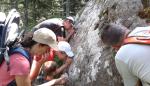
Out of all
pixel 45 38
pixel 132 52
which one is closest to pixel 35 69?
pixel 45 38

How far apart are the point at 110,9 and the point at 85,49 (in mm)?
742

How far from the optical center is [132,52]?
361 cm

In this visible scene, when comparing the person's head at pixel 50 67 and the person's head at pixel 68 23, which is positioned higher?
the person's head at pixel 68 23

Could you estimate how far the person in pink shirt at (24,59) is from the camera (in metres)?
3.84

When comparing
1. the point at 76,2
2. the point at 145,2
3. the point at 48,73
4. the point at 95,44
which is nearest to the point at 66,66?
the point at 48,73

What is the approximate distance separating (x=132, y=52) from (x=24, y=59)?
1.13m

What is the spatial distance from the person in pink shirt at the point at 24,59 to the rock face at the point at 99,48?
1.14m

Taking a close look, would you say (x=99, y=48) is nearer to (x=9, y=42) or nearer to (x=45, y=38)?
(x=45, y=38)

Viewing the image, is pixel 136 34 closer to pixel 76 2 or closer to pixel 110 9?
pixel 110 9

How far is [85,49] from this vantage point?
5809 millimetres

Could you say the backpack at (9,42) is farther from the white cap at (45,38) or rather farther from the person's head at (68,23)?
the person's head at (68,23)

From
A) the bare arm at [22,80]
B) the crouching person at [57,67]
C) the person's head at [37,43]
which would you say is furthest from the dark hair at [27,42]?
the crouching person at [57,67]

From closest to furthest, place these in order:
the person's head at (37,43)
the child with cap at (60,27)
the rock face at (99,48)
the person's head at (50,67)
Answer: the person's head at (37,43) → the rock face at (99,48) → the person's head at (50,67) → the child with cap at (60,27)

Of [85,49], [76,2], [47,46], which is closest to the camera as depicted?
[47,46]
